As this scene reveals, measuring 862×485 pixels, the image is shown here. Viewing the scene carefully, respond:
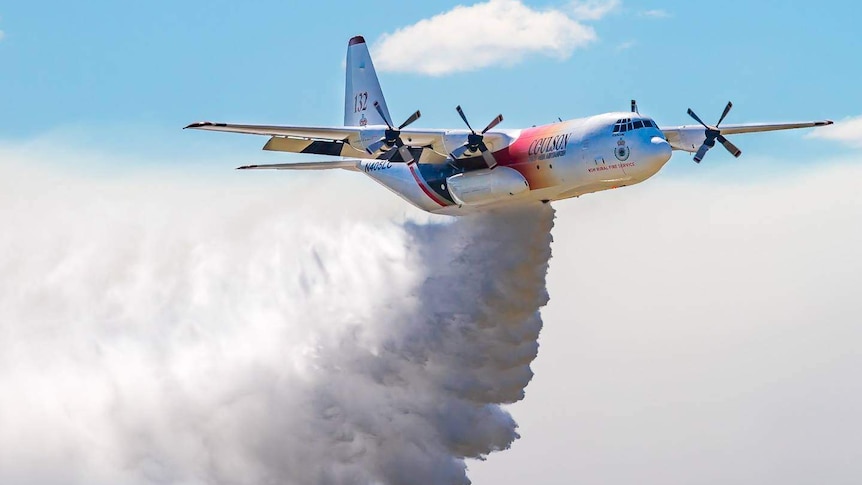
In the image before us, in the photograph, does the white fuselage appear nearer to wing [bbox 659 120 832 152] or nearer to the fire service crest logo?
the fire service crest logo

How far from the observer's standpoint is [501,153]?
36.5 metres

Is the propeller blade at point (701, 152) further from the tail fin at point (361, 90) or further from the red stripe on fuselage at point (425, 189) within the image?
the tail fin at point (361, 90)

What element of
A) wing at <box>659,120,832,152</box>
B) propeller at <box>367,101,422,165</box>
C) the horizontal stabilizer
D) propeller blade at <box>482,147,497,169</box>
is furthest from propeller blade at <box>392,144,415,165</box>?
wing at <box>659,120,832,152</box>

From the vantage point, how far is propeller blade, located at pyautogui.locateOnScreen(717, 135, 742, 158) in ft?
125

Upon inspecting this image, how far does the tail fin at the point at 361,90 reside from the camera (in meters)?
44.1

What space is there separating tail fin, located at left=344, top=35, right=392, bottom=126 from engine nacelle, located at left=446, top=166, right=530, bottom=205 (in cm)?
778

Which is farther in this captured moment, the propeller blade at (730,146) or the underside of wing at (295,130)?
the propeller blade at (730,146)

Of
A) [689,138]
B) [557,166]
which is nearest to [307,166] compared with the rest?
[557,166]

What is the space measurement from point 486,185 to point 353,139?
3826 millimetres

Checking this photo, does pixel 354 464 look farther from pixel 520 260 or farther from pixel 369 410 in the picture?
pixel 520 260

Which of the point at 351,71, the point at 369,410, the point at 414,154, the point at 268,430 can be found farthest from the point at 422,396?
the point at 351,71

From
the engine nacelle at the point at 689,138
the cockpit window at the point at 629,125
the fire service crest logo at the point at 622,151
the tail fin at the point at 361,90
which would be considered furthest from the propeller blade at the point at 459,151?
the tail fin at the point at 361,90

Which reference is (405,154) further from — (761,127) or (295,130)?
(761,127)

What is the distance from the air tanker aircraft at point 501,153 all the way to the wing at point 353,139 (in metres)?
0.03
